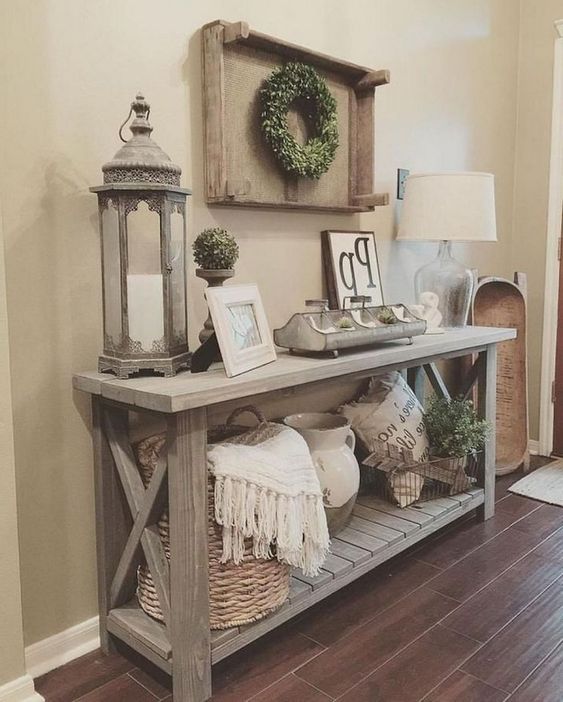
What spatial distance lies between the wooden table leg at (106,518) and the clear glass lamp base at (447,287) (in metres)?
1.40

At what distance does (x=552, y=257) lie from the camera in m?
3.44

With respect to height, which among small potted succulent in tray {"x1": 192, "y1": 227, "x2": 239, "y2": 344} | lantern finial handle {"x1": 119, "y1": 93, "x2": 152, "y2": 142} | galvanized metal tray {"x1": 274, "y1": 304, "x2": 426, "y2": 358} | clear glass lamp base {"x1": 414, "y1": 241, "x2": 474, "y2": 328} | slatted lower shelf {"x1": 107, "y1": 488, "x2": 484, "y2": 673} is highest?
lantern finial handle {"x1": 119, "y1": 93, "x2": 152, "y2": 142}

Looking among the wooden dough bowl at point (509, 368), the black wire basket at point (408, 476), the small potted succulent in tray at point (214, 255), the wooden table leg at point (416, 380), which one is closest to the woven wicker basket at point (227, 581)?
the small potted succulent in tray at point (214, 255)

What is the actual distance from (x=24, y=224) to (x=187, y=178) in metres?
0.52

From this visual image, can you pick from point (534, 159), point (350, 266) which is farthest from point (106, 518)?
point (534, 159)

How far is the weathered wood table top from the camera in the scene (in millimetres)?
1465

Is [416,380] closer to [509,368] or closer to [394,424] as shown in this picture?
[394,424]

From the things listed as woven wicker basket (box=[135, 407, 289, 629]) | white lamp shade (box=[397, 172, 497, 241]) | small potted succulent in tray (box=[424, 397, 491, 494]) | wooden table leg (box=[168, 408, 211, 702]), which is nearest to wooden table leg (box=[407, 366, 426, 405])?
small potted succulent in tray (box=[424, 397, 491, 494])

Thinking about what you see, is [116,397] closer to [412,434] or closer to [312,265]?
[312,265]

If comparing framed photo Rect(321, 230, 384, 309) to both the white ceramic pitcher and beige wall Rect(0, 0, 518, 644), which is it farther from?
the white ceramic pitcher

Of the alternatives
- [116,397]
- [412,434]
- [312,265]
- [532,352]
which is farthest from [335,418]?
[532,352]

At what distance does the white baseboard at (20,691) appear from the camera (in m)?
1.51

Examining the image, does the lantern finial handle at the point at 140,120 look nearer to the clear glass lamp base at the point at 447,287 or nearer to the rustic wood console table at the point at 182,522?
the rustic wood console table at the point at 182,522

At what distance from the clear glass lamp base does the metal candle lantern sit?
126 centimetres
